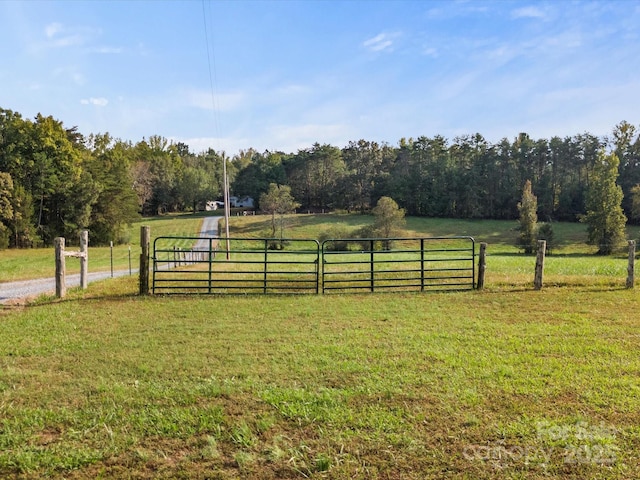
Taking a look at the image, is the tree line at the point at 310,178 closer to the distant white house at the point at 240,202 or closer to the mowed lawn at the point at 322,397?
the distant white house at the point at 240,202

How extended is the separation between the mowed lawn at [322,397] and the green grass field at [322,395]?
0.7 inches

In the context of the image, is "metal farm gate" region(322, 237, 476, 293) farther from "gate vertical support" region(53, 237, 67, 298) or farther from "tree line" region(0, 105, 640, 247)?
"tree line" region(0, 105, 640, 247)

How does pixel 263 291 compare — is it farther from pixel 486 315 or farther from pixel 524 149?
pixel 524 149

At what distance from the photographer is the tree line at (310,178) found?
117 ft

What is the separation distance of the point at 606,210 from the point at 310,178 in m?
48.6

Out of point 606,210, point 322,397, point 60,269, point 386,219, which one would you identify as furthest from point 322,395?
point 606,210

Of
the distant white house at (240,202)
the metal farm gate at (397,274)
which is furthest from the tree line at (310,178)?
the metal farm gate at (397,274)

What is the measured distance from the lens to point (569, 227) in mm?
56219

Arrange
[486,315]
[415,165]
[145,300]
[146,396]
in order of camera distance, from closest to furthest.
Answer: [146,396] < [486,315] < [145,300] < [415,165]

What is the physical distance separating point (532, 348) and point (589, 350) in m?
0.69

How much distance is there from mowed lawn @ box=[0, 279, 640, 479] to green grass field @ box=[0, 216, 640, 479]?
2 cm

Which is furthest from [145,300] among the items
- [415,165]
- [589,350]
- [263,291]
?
[415,165]

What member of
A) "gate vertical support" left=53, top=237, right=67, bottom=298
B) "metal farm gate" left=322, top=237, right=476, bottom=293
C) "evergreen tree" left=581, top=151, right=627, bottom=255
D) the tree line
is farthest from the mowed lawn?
"evergreen tree" left=581, top=151, right=627, bottom=255

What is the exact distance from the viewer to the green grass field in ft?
9.76
